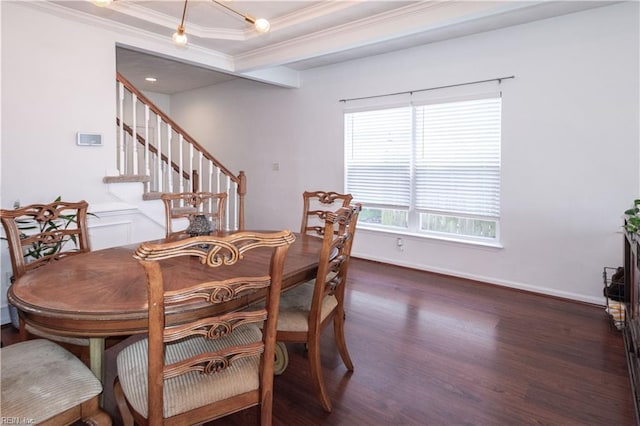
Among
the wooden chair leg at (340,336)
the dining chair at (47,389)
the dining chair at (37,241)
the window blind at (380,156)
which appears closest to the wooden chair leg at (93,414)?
the dining chair at (47,389)

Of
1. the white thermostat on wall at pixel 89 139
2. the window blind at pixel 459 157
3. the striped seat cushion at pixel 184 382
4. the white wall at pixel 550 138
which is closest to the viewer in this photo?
the striped seat cushion at pixel 184 382

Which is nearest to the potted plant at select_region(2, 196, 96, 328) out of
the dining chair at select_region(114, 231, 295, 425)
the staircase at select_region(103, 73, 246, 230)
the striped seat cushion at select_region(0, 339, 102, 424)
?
the staircase at select_region(103, 73, 246, 230)

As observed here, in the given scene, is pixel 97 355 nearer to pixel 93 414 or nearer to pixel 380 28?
pixel 93 414

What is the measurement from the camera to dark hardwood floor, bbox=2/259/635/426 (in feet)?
6.11

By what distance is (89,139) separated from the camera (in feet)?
11.1

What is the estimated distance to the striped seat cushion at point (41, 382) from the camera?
1141 mm

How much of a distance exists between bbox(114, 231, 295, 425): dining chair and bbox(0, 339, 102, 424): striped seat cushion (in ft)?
0.43

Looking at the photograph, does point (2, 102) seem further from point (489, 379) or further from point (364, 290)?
point (489, 379)

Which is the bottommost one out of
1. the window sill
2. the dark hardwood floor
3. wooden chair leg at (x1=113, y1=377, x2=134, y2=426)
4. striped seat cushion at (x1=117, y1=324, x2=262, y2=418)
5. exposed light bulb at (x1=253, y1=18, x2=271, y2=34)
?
the dark hardwood floor

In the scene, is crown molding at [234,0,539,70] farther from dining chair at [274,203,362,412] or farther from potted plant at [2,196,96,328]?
potted plant at [2,196,96,328]

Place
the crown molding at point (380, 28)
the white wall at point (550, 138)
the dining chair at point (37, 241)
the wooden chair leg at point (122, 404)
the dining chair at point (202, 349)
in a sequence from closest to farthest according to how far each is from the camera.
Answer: the dining chair at point (202, 349), the wooden chair leg at point (122, 404), the dining chair at point (37, 241), the crown molding at point (380, 28), the white wall at point (550, 138)

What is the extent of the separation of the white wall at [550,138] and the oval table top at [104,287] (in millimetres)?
2595

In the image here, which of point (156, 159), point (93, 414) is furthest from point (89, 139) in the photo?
point (93, 414)

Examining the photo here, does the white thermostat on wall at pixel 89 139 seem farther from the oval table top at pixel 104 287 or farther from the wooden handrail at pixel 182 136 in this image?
the oval table top at pixel 104 287
